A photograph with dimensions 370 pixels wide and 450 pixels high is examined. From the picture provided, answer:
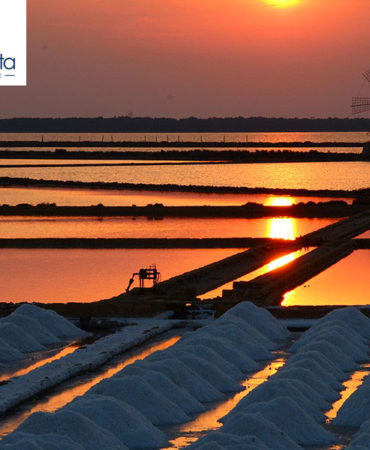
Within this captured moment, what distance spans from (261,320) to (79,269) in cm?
714

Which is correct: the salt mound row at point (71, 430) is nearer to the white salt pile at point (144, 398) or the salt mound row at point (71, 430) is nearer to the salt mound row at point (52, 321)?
the white salt pile at point (144, 398)

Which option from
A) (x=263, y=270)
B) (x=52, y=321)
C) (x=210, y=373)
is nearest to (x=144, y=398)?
(x=210, y=373)

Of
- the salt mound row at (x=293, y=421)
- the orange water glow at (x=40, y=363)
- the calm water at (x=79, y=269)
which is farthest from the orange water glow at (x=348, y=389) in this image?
the calm water at (x=79, y=269)

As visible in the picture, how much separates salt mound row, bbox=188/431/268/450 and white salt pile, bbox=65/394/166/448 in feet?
2.57

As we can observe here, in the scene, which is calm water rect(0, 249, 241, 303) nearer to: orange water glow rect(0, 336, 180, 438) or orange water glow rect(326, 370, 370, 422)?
orange water glow rect(0, 336, 180, 438)

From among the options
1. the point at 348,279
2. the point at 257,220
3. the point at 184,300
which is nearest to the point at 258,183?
the point at 257,220

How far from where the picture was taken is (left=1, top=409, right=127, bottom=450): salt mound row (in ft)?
27.7

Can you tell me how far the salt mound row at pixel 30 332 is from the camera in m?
12.9

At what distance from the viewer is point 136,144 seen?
109m

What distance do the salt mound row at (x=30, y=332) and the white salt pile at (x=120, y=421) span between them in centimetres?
361

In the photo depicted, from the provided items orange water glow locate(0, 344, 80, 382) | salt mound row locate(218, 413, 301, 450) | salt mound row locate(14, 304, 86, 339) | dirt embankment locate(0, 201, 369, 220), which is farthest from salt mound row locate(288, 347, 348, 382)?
dirt embankment locate(0, 201, 369, 220)

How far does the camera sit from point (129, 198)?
37062mm

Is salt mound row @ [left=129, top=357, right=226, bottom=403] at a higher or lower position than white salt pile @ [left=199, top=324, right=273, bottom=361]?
lower

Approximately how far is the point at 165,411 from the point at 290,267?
368 inches
